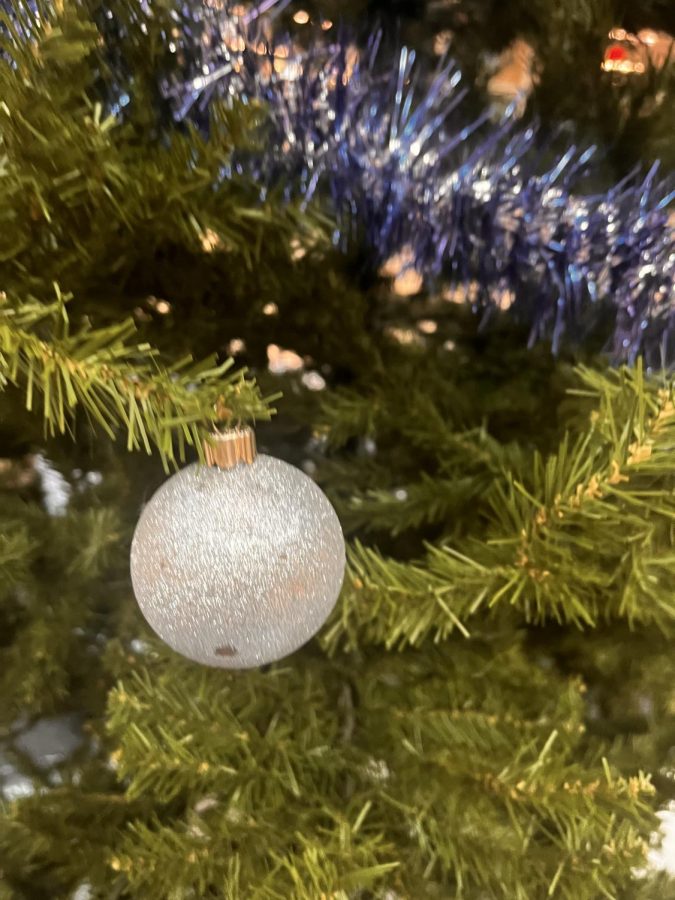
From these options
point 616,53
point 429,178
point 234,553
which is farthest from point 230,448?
point 616,53

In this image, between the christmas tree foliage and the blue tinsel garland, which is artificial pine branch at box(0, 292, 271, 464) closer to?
the christmas tree foliage

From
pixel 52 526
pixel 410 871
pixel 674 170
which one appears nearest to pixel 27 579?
pixel 52 526

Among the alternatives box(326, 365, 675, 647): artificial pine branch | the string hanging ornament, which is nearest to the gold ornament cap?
the string hanging ornament

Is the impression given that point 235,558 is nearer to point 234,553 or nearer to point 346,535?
point 234,553

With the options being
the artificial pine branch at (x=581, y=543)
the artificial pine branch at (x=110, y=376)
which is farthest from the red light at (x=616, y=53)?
the artificial pine branch at (x=110, y=376)

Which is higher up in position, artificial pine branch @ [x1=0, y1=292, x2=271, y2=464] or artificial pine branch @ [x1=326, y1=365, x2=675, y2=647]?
artificial pine branch @ [x1=0, y1=292, x2=271, y2=464]

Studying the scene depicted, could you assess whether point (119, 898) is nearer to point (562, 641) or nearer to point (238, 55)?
point (562, 641)

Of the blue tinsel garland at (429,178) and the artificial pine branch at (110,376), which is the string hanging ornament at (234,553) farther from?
the blue tinsel garland at (429,178)
